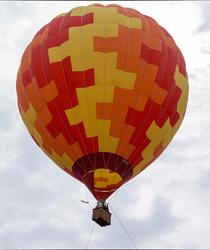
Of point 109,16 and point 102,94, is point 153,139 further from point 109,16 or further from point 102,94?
point 109,16

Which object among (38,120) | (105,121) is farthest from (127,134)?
(38,120)

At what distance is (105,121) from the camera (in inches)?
1131

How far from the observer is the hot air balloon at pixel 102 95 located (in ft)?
94.4

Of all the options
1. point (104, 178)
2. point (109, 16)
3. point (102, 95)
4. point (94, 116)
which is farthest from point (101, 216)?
point (109, 16)

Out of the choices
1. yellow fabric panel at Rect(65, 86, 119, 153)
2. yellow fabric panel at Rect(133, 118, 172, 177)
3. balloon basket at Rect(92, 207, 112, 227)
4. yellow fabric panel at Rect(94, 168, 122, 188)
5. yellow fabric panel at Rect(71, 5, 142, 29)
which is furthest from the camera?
yellow fabric panel at Rect(71, 5, 142, 29)

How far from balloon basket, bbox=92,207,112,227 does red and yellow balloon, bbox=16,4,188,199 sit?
28.8 inches

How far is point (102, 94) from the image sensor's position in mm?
28672

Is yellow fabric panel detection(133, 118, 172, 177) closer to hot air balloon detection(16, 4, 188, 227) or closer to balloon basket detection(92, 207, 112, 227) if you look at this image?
hot air balloon detection(16, 4, 188, 227)

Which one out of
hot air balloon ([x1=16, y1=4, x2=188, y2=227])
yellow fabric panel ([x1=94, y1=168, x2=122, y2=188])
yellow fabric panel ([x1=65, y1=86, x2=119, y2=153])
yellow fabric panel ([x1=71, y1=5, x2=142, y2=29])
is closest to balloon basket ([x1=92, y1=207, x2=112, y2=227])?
hot air balloon ([x1=16, y1=4, x2=188, y2=227])

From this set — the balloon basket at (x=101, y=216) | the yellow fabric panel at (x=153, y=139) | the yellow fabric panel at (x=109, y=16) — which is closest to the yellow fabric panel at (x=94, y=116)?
the yellow fabric panel at (x=153, y=139)

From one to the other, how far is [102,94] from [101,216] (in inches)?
160

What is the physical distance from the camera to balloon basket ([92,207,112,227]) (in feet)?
92.7

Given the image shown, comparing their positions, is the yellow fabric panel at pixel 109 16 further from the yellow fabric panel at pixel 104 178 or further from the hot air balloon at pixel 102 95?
the yellow fabric panel at pixel 104 178

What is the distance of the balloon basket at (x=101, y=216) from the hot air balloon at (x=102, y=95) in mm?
457
